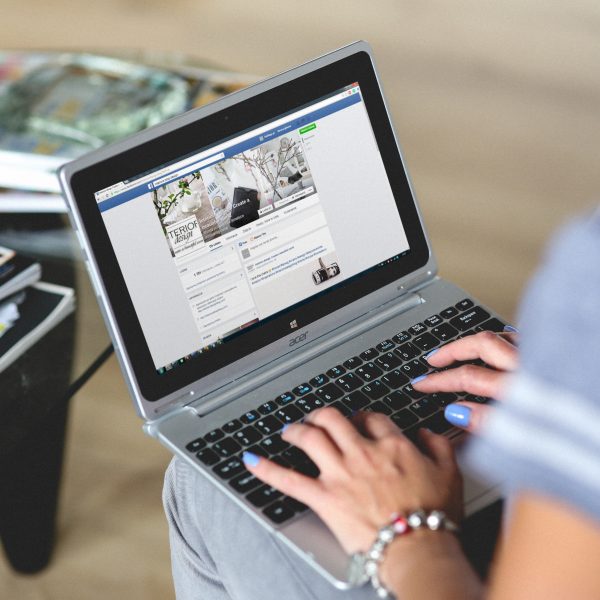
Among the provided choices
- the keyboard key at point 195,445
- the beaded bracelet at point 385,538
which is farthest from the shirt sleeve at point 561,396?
the keyboard key at point 195,445

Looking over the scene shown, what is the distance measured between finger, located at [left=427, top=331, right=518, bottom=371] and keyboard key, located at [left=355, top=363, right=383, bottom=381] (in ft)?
0.19

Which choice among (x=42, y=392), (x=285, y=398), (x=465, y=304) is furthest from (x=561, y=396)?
(x=42, y=392)

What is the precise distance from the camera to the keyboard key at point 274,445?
3.18ft

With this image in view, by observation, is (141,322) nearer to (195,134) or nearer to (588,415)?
(195,134)

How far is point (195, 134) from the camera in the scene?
1.01 metres

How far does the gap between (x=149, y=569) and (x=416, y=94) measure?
5.56ft

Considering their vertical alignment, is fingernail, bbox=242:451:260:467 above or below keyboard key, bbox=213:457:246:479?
above

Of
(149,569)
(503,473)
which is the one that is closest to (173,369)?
(503,473)

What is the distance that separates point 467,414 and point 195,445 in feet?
0.93

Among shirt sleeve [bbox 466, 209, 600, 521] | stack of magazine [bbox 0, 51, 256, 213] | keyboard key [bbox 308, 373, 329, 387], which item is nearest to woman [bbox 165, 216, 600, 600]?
shirt sleeve [bbox 466, 209, 600, 521]

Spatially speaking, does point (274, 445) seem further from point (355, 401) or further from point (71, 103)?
point (71, 103)

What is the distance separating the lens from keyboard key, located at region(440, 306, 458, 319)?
115 centimetres

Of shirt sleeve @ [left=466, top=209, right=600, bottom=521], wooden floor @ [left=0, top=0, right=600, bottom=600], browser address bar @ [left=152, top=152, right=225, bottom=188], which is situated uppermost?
browser address bar @ [left=152, top=152, right=225, bottom=188]

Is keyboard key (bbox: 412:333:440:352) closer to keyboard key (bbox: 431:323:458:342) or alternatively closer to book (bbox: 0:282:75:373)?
keyboard key (bbox: 431:323:458:342)
